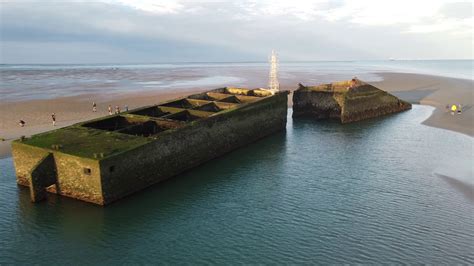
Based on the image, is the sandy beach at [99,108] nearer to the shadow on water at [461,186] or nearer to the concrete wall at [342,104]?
the concrete wall at [342,104]

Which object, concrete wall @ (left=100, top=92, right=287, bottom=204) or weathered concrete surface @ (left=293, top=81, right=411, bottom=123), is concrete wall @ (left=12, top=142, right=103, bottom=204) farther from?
weathered concrete surface @ (left=293, top=81, right=411, bottom=123)

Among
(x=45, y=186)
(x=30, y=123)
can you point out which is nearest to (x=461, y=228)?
(x=45, y=186)

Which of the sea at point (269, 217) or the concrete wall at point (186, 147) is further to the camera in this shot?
the concrete wall at point (186, 147)

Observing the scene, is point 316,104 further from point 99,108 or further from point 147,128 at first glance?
point 99,108

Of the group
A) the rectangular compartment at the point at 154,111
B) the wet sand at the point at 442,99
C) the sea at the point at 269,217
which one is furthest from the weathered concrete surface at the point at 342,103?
the rectangular compartment at the point at 154,111

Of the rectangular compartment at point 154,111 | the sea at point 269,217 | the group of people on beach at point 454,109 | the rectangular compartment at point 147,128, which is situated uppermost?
the rectangular compartment at point 154,111

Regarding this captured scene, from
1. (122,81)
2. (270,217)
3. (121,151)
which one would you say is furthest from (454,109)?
(122,81)

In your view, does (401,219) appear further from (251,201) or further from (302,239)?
(251,201)
